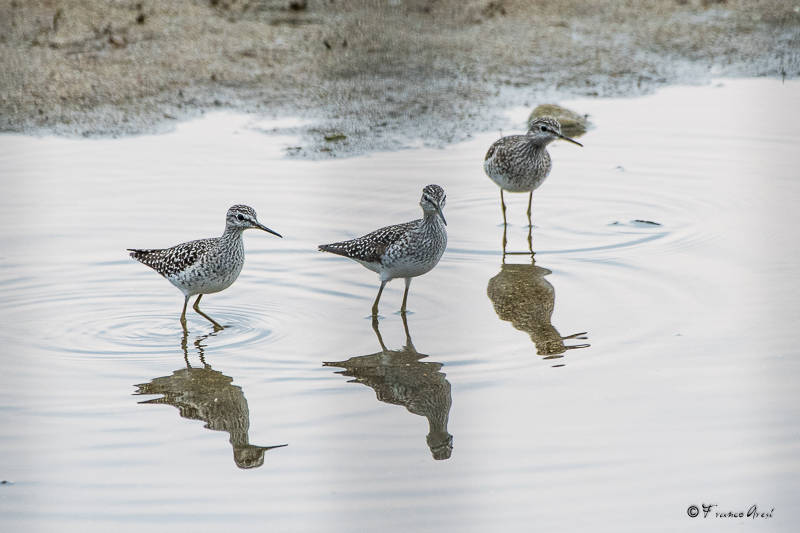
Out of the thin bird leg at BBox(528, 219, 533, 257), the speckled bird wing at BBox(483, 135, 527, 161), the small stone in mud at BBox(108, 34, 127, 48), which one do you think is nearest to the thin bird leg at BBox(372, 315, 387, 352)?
the thin bird leg at BBox(528, 219, 533, 257)

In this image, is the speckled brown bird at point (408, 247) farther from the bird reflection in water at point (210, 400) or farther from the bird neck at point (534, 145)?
the bird neck at point (534, 145)

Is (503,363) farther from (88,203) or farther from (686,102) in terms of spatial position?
(686,102)

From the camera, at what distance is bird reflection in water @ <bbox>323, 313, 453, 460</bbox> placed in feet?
20.7

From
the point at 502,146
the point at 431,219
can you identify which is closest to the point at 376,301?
the point at 431,219

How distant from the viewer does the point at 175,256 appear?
8430mm

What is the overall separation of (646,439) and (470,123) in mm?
7612

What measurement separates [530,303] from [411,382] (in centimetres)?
184

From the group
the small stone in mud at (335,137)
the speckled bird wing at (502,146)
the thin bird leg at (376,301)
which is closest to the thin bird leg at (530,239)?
the speckled bird wing at (502,146)

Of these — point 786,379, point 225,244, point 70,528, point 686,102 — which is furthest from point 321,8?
point 70,528

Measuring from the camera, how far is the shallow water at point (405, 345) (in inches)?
221

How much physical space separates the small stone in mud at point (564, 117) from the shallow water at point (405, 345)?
27 cm

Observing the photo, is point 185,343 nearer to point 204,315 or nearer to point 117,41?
point 204,315

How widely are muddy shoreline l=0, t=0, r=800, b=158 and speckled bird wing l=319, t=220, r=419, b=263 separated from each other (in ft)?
11.6

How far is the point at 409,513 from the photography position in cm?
538
